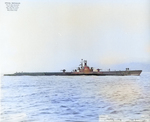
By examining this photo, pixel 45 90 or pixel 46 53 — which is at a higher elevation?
pixel 46 53

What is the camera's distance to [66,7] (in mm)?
2738

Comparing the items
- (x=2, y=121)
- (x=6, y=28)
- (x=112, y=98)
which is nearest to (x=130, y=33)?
(x=112, y=98)

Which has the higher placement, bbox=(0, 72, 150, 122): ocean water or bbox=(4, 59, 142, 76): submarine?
bbox=(4, 59, 142, 76): submarine

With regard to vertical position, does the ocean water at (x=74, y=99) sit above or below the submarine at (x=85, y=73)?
below

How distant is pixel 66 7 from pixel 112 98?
3.48 ft

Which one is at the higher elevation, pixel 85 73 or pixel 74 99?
pixel 85 73

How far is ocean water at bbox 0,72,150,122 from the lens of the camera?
262 cm

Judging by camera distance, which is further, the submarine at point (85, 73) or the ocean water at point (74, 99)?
the submarine at point (85, 73)

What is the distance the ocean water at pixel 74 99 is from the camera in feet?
8.58

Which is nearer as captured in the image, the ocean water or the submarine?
the ocean water

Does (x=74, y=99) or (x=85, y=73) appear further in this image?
(x=85, y=73)

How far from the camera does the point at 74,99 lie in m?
2.67

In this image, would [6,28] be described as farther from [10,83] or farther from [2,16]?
[10,83]

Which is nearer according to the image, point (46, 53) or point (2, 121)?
point (2, 121)
